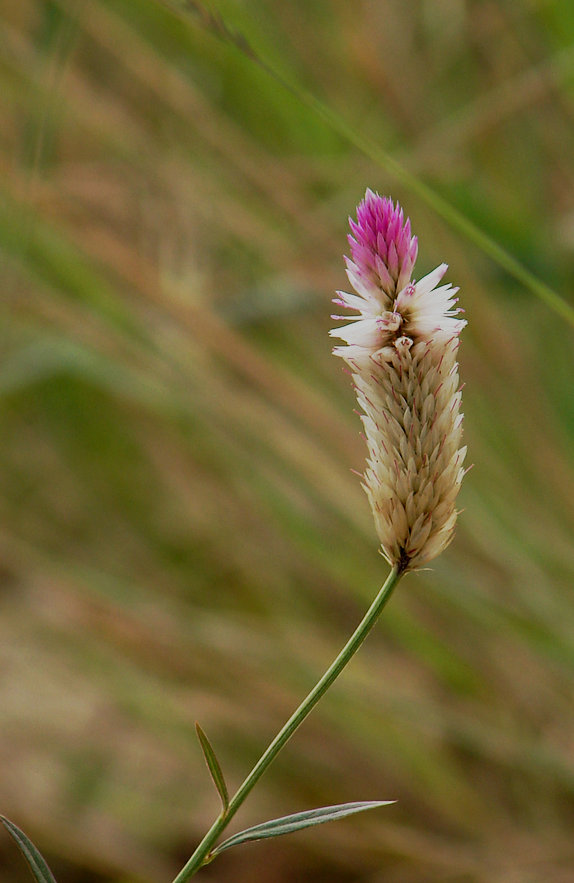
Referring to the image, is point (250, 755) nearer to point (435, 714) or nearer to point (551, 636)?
point (435, 714)

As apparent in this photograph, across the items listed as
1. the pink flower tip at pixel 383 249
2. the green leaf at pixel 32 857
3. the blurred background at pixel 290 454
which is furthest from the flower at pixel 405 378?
the blurred background at pixel 290 454

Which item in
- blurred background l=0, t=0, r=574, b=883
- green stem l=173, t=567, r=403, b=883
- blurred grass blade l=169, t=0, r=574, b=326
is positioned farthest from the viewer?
blurred background l=0, t=0, r=574, b=883

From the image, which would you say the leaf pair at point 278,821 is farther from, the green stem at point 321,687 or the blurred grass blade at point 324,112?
the blurred grass blade at point 324,112

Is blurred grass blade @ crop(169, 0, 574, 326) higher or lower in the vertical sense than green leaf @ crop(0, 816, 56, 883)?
higher

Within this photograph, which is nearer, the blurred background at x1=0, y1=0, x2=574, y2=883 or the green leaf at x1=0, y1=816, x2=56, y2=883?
the green leaf at x1=0, y1=816, x2=56, y2=883

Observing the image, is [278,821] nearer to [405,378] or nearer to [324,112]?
[405,378]

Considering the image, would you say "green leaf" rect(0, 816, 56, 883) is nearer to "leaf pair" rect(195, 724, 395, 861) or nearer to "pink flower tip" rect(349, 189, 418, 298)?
"leaf pair" rect(195, 724, 395, 861)

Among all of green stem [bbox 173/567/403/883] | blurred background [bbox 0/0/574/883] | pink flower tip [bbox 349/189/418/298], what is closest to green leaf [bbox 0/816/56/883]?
green stem [bbox 173/567/403/883]
